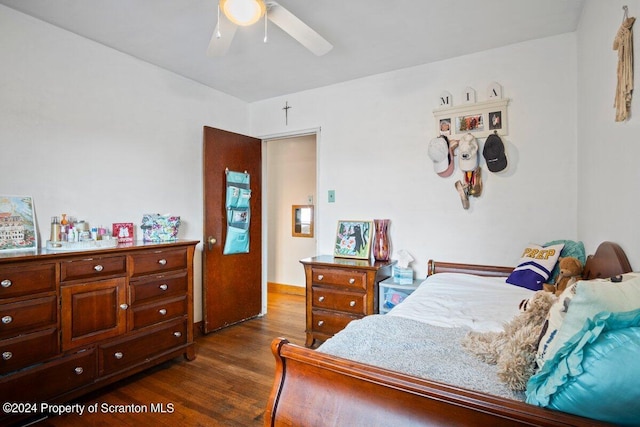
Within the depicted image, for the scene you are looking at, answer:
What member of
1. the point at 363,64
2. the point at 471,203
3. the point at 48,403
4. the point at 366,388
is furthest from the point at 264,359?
the point at 363,64

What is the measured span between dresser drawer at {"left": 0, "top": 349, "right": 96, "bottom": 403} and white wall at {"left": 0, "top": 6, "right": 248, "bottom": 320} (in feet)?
2.89

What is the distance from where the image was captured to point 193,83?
10.7ft

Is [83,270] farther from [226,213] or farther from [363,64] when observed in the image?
[363,64]

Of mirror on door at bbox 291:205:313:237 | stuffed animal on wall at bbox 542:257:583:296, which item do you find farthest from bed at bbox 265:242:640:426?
mirror on door at bbox 291:205:313:237

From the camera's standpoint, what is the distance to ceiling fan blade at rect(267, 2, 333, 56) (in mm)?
1746

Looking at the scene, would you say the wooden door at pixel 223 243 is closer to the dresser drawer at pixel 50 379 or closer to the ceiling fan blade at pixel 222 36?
the dresser drawer at pixel 50 379

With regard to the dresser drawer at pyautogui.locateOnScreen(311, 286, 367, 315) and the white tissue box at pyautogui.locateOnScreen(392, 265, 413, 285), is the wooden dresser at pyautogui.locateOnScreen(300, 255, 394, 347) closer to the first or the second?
the dresser drawer at pyautogui.locateOnScreen(311, 286, 367, 315)

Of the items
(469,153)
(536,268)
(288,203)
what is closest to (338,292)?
(536,268)

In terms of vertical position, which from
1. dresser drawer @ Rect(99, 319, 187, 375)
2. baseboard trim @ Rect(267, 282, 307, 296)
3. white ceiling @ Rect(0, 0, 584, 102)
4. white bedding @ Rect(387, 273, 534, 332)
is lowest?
baseboard trim @ Rect(267, 282, 307, 296)

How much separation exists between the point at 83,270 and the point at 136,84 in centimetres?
166

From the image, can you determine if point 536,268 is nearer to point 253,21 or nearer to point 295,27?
point 295,27

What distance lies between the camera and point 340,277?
2.80m

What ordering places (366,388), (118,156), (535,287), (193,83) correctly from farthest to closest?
(193,83), (118,156), (535,287), (366,388)

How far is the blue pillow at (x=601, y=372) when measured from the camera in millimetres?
627
